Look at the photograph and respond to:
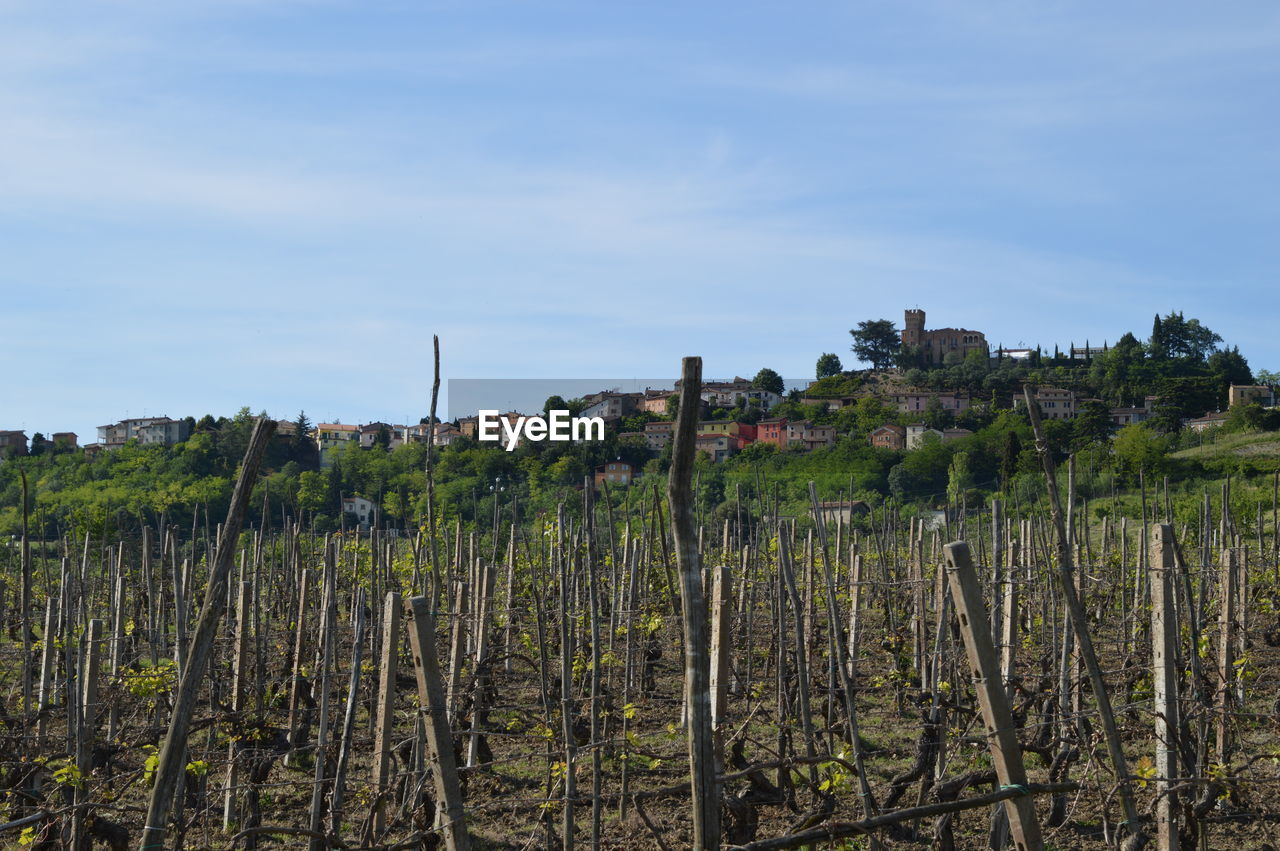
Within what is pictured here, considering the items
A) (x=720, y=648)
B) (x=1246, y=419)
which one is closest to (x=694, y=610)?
(x=720, y=648)

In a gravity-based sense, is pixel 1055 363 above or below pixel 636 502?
above

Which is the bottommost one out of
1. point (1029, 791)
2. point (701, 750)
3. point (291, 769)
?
point (291, 769)

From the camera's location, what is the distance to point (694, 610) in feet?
8.21

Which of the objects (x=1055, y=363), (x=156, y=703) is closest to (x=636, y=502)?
(x=156, y=703)

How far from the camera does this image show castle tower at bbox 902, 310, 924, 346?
92.4 m

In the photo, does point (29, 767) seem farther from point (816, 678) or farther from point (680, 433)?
point (816, 678)

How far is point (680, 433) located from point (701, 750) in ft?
2.32

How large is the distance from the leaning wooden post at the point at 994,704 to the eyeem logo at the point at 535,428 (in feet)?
179

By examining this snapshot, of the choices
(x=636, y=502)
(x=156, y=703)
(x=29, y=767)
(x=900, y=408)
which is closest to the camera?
(x=29, y=767)

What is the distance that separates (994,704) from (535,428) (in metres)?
61.1

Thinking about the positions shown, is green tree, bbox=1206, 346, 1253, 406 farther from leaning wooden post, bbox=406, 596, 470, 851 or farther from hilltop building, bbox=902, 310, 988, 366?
leaning wooden post, bbox=406, 596, 470, 851

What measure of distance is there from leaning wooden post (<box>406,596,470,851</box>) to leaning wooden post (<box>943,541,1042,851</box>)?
1.43 metres

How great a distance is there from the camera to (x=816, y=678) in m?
9.65

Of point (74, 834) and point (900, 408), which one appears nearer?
point (74, 834)
